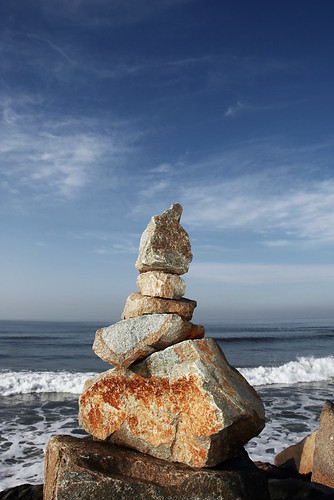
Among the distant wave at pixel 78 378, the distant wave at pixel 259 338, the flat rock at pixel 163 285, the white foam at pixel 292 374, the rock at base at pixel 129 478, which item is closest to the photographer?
the rock at base at pixel 129 478

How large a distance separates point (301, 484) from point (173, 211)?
15.7 ft

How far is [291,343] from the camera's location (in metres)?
43.4

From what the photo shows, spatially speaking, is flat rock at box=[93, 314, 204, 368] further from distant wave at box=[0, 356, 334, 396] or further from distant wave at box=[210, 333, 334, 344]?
distant wave at box=[210, 333, 334, 344]

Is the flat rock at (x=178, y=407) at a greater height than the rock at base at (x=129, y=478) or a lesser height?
greater

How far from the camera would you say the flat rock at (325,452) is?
7.09 metres

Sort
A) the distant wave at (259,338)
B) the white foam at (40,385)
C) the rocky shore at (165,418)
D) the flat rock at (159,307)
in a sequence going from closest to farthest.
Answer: the rocky shore at (165,418), the flat rock at (159,307), the white foam at (40,385), the distant wave at (259,338)

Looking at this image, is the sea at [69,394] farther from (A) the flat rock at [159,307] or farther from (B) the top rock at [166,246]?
(B) the top rock at [166,246]

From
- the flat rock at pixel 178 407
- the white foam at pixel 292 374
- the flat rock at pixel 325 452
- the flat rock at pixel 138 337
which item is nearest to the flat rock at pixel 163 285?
the flat rock at pixel 138 337

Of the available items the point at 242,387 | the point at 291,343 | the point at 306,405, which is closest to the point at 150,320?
the point at 242,387

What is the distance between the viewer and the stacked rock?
5.78m

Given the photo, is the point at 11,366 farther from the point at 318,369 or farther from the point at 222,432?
the point at 222,432

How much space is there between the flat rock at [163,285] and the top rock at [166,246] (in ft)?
0.47

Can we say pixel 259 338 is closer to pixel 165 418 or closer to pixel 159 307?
pixel 159 307

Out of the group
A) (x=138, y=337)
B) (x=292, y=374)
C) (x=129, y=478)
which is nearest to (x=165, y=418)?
(x=129, y=478)
